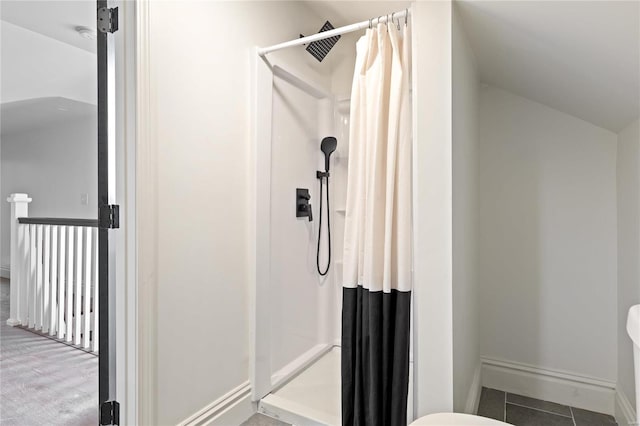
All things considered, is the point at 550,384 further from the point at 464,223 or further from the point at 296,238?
the point at 296,238

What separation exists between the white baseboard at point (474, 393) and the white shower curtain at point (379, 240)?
21.6 inches

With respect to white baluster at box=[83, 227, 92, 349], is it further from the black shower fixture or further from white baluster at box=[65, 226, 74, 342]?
the black shower fixture

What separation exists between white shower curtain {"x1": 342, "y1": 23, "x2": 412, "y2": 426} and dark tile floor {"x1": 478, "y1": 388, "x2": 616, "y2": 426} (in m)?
0.91

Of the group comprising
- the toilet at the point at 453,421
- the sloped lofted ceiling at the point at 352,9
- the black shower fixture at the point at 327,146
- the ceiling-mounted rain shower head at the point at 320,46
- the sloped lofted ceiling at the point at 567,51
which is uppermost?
the sloped lofted ceiling at the point at 352,9

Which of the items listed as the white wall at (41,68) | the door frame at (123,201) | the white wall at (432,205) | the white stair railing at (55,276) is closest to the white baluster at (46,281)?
the white stair railing at (55,276)

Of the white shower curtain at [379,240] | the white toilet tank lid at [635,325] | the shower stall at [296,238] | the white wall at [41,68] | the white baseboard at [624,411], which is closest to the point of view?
the white toilet tank lid at [635,325]

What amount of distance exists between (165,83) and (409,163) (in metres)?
1.08

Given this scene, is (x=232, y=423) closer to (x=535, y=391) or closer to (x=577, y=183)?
(x=535, y=391)

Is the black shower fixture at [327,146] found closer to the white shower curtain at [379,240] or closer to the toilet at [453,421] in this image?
the white shower curtain at [379,240]

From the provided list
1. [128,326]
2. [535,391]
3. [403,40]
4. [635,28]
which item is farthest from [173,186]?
[535,391]

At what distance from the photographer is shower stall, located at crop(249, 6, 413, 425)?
194cm

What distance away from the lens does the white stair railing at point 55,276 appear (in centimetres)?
278

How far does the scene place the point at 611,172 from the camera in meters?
2.05

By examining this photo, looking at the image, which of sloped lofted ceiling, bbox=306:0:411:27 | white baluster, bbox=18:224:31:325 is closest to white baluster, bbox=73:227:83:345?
white baluster, bbox=18:224:31:325
